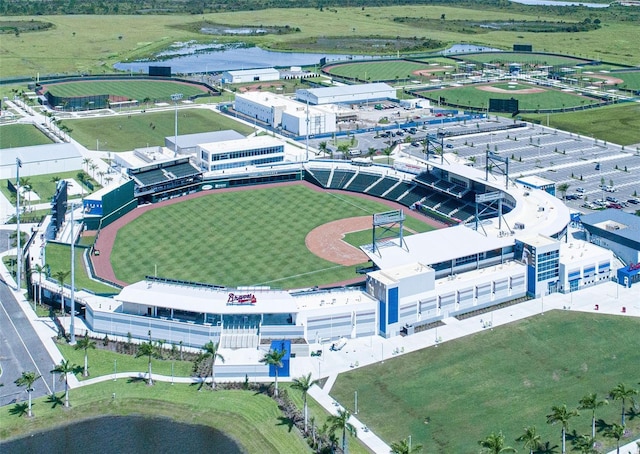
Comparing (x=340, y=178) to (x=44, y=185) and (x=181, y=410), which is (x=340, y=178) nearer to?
(x=44, y=185)

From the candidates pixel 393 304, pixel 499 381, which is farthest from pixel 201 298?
pixel 499 381

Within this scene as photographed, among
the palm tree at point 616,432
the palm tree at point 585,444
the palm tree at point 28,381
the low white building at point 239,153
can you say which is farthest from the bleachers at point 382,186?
the palm tree at point 616,432

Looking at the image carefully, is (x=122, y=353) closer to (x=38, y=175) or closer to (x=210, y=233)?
(x=210, y=233)

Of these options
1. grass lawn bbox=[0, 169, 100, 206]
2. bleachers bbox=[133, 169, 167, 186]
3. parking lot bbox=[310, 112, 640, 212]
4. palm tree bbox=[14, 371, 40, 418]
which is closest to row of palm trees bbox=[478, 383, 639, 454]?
palm tree bbox=[14, 371, 40, 418]

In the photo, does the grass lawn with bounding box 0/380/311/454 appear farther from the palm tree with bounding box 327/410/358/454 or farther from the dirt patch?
the dirt patch

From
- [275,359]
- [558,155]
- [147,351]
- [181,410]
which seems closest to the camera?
[181,410]

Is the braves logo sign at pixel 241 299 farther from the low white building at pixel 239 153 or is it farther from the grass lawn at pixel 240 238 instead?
the low white building at pixel 239 153
